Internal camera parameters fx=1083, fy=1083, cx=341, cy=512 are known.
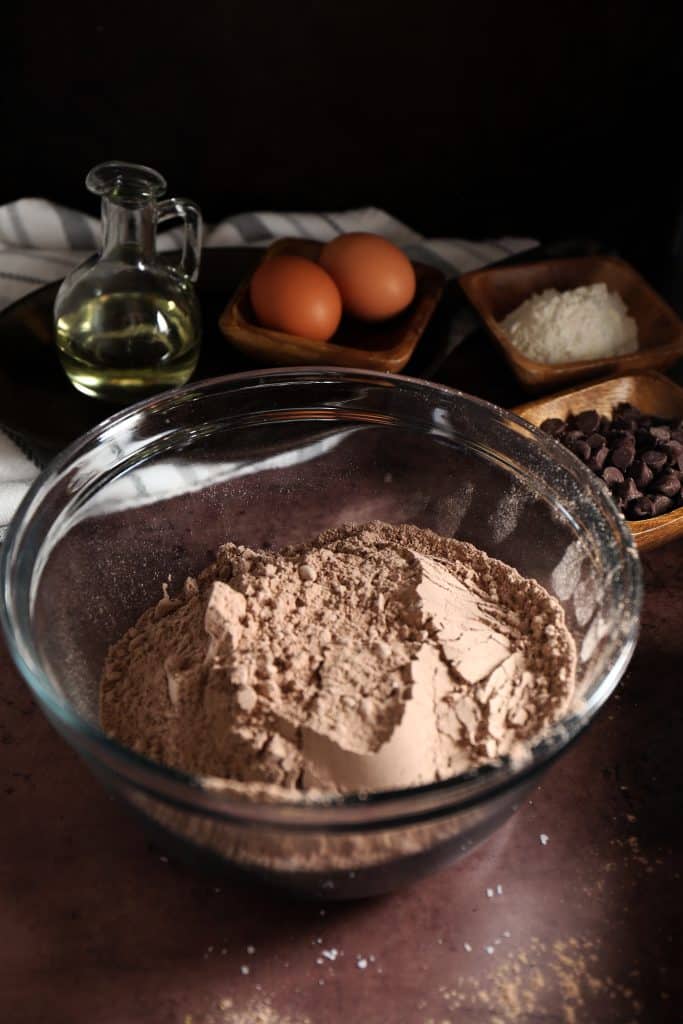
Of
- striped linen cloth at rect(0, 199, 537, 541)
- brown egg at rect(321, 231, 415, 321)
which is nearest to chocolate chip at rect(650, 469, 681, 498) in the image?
brown egg at rect(321, 231, 415, 321)

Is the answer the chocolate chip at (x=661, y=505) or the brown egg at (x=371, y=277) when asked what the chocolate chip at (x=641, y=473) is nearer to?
the chocolate chip at (x=661, y=505)

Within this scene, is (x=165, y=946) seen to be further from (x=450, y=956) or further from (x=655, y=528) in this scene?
(x=655, y=528)

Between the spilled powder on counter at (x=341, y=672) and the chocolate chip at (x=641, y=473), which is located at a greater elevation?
the spilled powder on counter at (x=341, y=672)

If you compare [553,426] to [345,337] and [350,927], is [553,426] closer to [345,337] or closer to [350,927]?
[345,337]

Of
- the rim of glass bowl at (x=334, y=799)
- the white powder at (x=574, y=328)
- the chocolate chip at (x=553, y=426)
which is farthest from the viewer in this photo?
the white powder at (x=574, y=328)

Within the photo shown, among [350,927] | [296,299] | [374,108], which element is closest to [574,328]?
[296,299]

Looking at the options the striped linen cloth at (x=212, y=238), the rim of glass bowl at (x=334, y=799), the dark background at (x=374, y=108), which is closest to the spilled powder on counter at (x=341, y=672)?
the rim of glass bowl at (x=334, y=799)

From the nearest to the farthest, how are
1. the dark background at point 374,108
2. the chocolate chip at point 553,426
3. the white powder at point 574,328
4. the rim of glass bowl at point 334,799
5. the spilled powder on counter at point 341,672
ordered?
1. the rim of glass bowl at point 334,799
2. the spilled powder on counter at point 341,672
3. the chocolate chip at point 553,426
4. the white powder at point 574,328
5. the dark background at point 374,108
